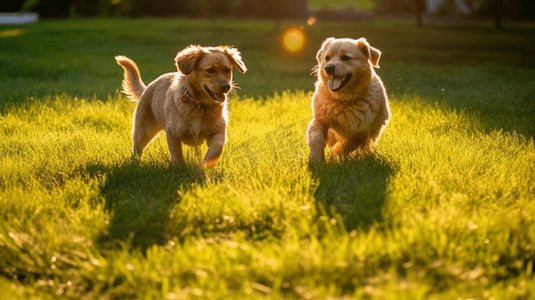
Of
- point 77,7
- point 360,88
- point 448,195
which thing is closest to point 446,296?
point 448,195

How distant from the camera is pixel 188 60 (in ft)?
16.1

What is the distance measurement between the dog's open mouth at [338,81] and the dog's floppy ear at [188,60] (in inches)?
47.5

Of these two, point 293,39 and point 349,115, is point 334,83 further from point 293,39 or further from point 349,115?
point 293,39

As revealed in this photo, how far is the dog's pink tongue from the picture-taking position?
499cm

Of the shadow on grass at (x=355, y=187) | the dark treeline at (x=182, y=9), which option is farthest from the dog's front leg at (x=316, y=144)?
the dark treeline at (x=182, y=9)

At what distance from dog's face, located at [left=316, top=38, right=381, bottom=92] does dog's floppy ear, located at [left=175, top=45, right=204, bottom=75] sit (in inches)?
45.1

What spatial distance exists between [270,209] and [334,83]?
1.76 metres

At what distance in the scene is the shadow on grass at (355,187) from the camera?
3.63m

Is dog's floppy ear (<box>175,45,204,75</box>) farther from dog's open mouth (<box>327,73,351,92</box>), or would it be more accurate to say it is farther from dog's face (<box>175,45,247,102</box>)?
dog's open mouth (<box>327,73,351,92</box>)

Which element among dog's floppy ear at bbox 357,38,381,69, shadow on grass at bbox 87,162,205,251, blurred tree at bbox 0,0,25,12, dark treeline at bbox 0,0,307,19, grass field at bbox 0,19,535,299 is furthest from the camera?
blurred tree at bbox 0,0,25,12

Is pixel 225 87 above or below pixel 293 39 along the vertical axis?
above

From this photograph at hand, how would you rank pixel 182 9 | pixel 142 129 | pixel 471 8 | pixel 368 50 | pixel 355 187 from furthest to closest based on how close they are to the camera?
pixel 182 9
pixel 471 8
pixel 142 129
pixel 368 50
pixel 355 187

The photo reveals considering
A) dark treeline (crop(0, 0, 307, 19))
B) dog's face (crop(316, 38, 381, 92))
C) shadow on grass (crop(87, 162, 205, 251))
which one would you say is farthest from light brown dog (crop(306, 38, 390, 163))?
dark treeline (crop(0, 0, 307, 19))

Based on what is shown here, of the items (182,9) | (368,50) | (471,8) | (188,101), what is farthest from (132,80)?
(471,8)
